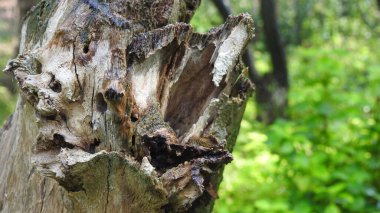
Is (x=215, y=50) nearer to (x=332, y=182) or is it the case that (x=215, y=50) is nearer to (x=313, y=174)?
(x=313, y=174)

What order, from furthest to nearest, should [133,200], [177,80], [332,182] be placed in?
[332,182] → [177,80] → [133,200]

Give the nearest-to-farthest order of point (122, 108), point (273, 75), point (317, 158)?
point (122, 108), point (317, 158), point (273, 75)

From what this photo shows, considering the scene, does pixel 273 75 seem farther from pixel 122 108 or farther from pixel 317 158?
pixel 122 108

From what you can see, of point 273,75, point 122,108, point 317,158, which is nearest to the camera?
point 122,108

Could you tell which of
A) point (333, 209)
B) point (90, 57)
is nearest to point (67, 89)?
point (90, 57)

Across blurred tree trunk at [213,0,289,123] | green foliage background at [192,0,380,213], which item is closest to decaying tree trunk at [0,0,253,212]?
green foliage background at [192,0,380,213]

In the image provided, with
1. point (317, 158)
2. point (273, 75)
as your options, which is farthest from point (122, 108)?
point (273, 75)
